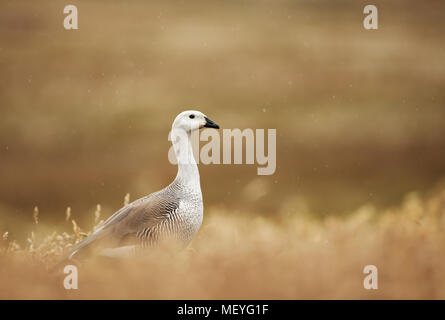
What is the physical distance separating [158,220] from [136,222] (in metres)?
0.22

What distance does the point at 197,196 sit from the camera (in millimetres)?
4617

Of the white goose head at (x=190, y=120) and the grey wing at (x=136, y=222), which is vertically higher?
the white goose head at (x=190, y=120)

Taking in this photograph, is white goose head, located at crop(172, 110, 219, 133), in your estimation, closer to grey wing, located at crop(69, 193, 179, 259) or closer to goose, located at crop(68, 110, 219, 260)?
goose, located at crop(68, 110, 219, 260)

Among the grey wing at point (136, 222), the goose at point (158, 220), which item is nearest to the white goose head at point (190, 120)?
the goose at point (158, 220)

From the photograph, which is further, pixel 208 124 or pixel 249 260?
pixel 208 124

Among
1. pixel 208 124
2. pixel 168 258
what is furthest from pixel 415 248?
pixel 208 124

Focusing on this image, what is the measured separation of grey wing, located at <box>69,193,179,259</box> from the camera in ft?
14.3

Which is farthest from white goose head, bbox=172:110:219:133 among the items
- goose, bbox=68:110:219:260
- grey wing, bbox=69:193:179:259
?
grey wing, bbox=69:193:179:259

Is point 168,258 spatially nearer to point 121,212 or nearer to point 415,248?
point 415,248

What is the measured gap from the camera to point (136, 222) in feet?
14.6

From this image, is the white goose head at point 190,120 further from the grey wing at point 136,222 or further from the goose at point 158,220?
the grey wing at point 136,222

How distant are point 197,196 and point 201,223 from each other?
0.92 feet

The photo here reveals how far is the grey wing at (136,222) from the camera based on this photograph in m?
4.36

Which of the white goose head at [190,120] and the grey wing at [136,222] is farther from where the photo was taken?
the white goose head at [190,120]
